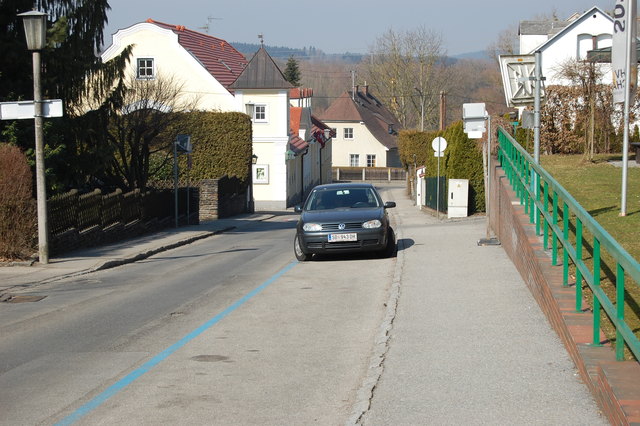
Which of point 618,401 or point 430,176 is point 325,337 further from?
point 430,176

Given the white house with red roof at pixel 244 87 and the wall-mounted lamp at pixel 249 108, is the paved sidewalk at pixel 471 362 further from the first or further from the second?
the white house with red roof at pixel 244 87

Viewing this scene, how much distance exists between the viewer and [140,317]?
35.6 ft

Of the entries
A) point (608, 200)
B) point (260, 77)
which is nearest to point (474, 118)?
point (608, 200)

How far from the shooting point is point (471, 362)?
7516 mm

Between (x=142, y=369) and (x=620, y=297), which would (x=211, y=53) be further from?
(x=620, y=297)

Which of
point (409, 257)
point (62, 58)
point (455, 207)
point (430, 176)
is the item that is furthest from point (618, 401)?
point (430, 176)

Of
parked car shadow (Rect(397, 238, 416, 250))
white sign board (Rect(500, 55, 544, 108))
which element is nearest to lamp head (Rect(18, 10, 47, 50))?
parked car shadow (Rect(397, 238, 416, 250))

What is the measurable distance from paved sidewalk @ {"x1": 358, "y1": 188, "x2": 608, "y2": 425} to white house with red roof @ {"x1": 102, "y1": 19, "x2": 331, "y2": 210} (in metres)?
40.4

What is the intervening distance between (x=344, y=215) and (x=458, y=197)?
57.2ft

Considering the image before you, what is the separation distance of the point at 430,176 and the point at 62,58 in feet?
81.4

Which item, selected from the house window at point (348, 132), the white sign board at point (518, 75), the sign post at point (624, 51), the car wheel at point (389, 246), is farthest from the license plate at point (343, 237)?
the house window at point (348, 132)

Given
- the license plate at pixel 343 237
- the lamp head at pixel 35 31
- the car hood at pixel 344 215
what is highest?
the lamp head at pixel 35 31

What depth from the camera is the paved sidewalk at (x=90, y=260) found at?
15.0 m

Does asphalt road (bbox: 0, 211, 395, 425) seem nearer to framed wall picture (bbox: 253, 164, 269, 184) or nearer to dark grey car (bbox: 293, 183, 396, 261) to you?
dark grey car (bbox: 293, 183, 396, 261)
